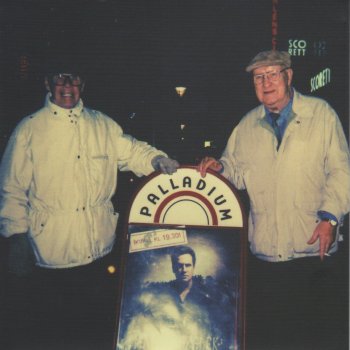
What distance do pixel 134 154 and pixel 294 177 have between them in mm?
1016

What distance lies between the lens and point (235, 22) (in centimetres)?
325

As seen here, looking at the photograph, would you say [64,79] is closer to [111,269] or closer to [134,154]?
[134,154]

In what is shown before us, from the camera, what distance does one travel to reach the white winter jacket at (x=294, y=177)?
317 cm

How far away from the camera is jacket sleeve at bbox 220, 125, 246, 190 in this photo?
10.6 ft

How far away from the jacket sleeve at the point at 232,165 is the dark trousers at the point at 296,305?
0.47 meters

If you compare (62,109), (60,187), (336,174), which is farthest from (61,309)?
(336,174)

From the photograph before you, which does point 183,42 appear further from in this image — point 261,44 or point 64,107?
point 64,107

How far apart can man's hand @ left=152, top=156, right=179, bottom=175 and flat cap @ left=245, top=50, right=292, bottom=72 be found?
77cm

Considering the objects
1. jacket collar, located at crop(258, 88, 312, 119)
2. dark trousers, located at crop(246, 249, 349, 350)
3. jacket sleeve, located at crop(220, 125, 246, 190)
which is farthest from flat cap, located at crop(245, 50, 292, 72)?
dark trousers, located at crop(246, 249, 349, 350)

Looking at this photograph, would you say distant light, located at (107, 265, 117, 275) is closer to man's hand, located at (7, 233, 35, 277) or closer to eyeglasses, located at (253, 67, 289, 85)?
man's hand, located at (7, 233, 35, 277)

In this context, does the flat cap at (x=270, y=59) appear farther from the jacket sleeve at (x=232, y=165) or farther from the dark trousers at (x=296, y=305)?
the dark trousers at (x=296, y=305)

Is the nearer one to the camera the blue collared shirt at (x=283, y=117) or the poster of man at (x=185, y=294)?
the poster of man at (x=185, y=294)

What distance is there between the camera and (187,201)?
318 centimetres

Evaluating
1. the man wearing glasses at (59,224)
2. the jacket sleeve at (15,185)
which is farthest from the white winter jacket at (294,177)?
the jacket sleeve at (15,185)
